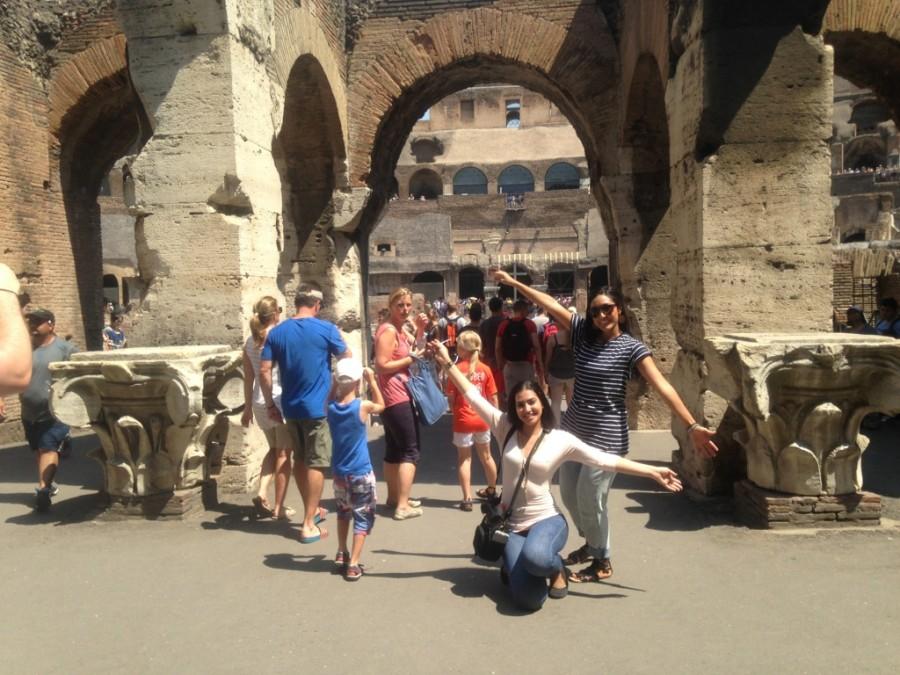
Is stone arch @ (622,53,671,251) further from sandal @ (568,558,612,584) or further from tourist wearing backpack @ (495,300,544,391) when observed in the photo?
sandal @ (568,558,612,584)

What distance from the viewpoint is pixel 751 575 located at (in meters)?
3.79

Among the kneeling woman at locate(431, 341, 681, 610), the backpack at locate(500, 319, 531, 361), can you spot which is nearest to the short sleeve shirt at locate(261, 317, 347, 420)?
the kneeling woman at locate(431, 341, 681, 610)

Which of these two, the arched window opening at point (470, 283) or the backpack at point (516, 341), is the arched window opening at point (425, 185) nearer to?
the arched window opening at point (470, 283)

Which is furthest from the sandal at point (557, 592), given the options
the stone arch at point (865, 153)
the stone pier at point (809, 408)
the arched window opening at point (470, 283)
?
the stone arch at point (865, 153)

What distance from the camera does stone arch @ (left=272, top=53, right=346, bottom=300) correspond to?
27.9 feet

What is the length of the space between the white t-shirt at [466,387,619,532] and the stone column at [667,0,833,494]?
198 cm

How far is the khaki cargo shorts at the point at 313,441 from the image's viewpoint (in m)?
4.33

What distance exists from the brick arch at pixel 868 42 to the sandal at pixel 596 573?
4979 mm

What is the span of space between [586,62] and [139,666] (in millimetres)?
7840

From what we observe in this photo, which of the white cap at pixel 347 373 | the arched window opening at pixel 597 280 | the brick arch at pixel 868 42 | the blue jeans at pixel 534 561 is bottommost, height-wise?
the blue jeans at pixel 534 561

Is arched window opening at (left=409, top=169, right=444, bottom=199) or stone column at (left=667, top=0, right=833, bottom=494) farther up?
arched window opening at (left=409, top=169, right=444, bottom=199)

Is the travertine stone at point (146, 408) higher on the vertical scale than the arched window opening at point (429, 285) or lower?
lower

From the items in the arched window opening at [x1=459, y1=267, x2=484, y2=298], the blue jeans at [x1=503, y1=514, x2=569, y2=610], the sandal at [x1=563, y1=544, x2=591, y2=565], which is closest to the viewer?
the blue jeans at [x1=503, y1=514, x2=569, y2=610]

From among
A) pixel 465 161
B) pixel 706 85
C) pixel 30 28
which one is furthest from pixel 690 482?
pixel 465 161
